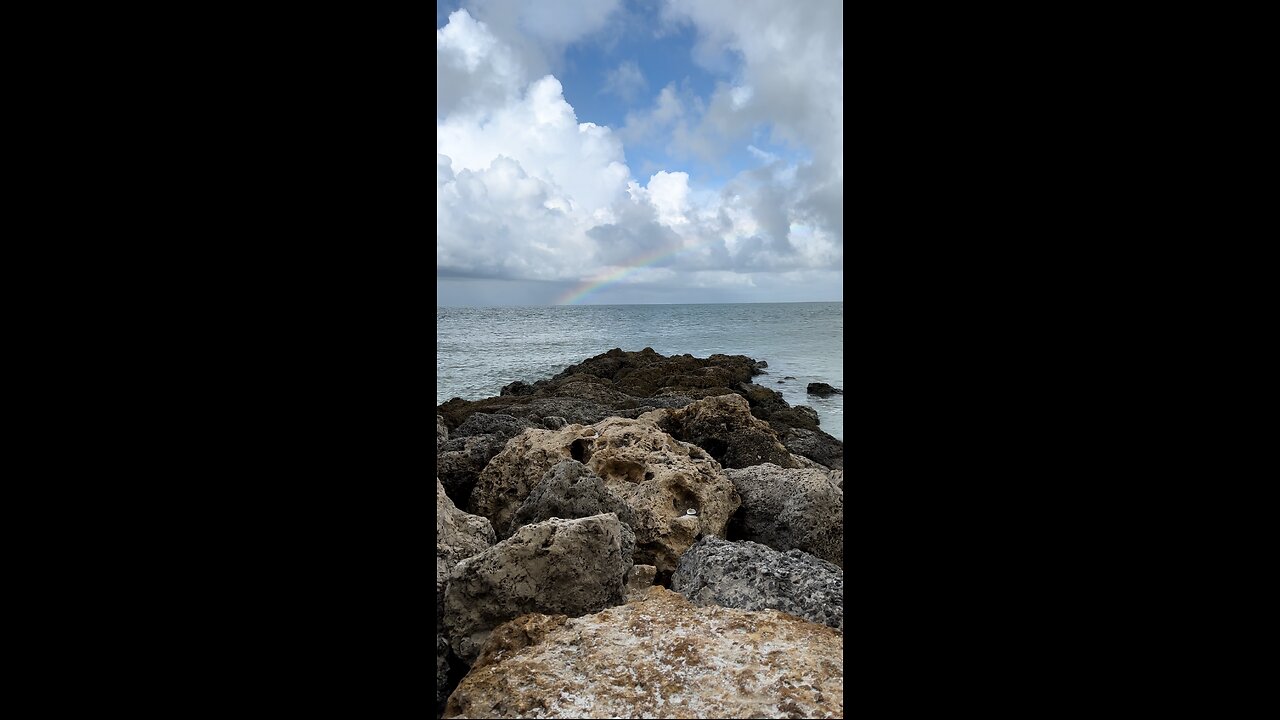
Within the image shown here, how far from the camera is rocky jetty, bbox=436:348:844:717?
1.33 metres

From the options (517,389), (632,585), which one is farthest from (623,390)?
(632,585)

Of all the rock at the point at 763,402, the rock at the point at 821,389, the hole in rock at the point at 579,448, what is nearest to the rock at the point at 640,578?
the hole in rock at the point at 579,448

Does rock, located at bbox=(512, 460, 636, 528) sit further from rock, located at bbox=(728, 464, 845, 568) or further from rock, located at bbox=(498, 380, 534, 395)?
rock, located at bbox=(498, 380, 534, 395)

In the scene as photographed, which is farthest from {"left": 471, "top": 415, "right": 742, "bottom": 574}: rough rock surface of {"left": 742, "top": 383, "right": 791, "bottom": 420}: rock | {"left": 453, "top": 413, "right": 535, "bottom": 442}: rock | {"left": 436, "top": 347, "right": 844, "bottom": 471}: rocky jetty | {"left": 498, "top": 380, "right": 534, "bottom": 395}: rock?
{"left": 498, "top": 380, "right": 534, "bottom": 395}: rock

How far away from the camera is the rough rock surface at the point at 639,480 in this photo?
3072mm

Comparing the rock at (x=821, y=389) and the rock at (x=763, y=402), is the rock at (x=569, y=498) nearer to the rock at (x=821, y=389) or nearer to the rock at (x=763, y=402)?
the rock at (x=763, y=402)

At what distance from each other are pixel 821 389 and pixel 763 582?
12.7 m

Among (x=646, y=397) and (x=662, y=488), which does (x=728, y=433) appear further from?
(x=646, y=397)
